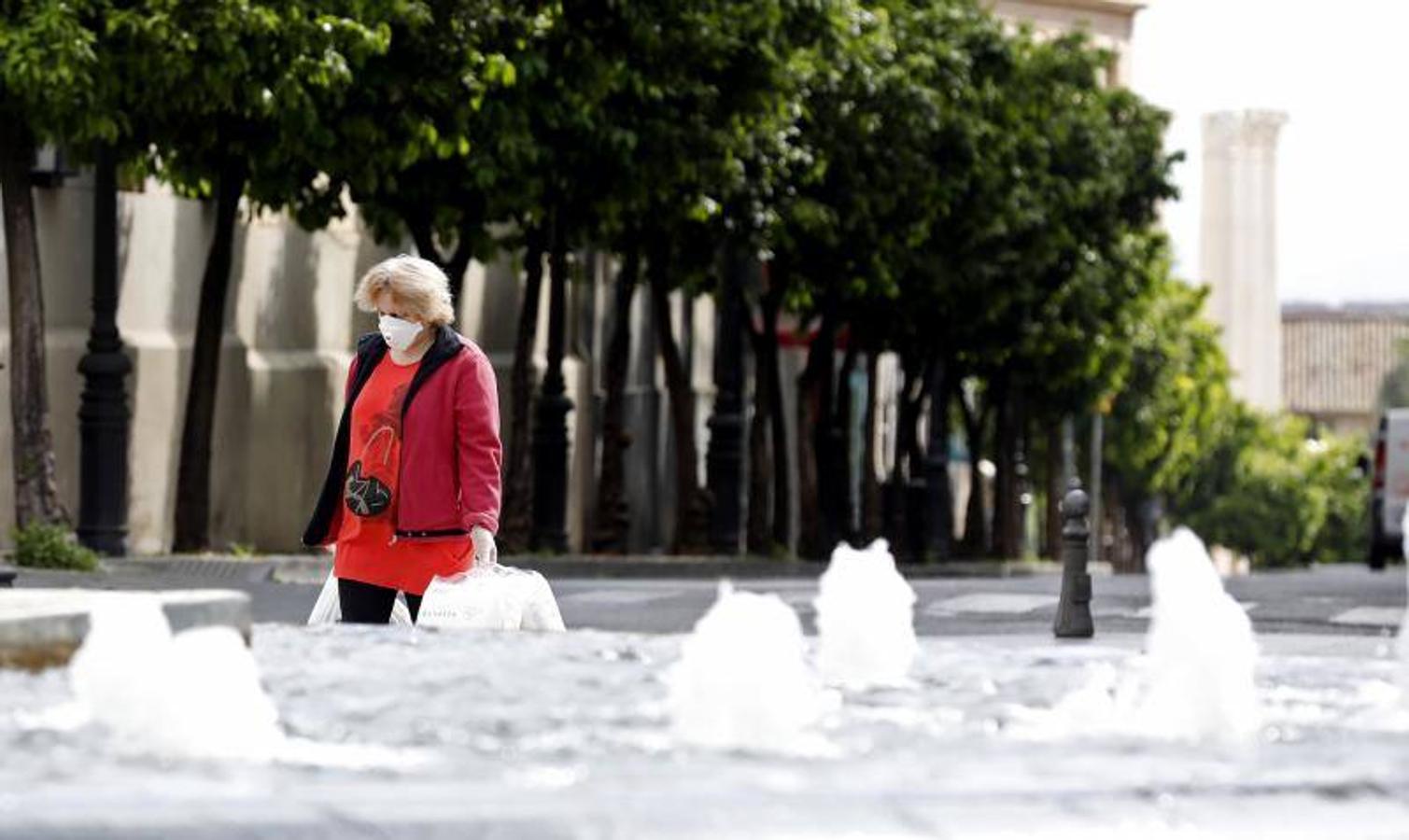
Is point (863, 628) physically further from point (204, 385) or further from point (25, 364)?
point (204, 385)

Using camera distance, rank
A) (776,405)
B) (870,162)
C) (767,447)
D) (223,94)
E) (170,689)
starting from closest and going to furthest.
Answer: (170,689)
(223,94)
(870,162)
(767,447)
(776,405)

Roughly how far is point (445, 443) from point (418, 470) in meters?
0.11

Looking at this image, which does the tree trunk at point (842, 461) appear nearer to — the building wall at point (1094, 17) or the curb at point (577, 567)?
the curb at point (577, 567)

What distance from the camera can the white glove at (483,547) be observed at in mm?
10109

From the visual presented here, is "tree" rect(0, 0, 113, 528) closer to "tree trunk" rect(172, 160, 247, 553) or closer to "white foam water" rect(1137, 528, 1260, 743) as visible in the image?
"tree trunk" rect(172, 160, 247, 553)

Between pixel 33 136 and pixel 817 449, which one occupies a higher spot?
pixel 33 136

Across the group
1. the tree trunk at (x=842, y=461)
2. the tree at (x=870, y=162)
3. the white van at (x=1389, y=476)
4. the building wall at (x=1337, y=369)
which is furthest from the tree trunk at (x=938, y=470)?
the building wall at (x=1337, y=369)

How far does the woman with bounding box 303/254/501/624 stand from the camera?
1020 cm

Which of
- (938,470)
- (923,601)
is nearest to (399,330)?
(923,601)

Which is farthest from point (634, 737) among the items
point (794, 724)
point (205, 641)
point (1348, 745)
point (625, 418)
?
point (625, 418)

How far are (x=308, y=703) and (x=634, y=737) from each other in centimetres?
95

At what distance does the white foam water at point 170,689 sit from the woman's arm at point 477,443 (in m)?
4.83

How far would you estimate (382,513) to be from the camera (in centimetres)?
1025

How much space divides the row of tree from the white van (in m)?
4.29
